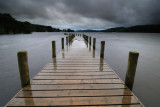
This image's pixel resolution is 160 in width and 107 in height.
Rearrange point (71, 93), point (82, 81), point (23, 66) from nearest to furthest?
point (71, 93) → point (23, 66) → point (82, 81)

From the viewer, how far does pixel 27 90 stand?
2678mm

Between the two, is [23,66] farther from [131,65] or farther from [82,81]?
[131,65]

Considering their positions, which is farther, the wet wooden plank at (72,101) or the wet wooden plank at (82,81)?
the wet wooden plank at (82,81)

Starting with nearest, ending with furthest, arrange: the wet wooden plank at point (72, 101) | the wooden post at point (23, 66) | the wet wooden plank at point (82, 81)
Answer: the wet wooden plank at point (72, 101) < the wooden post at point (23, 66) < the wet wooden plank at point (82, 81)

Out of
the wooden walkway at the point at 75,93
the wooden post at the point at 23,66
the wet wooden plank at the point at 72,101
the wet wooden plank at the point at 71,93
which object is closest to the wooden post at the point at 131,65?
the wooden walkway at the point at 75,93

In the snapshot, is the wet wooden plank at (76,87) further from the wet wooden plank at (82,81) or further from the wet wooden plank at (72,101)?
the wet wooden plank at (72,101)

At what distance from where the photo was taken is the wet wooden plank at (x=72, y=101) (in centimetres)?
219

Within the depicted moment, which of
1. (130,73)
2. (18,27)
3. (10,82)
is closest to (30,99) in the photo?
(130,73)

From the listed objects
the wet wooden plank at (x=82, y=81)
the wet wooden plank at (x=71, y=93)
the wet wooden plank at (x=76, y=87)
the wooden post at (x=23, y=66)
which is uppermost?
the wooden post at (x=23, y=66)

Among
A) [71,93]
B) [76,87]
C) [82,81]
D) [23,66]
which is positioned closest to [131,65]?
[82,81]

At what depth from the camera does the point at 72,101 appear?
2.26m

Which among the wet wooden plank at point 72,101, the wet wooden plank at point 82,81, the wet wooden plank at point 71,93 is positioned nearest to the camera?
the wet wooden plank at point 72,101

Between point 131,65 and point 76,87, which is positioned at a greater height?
point 131,65

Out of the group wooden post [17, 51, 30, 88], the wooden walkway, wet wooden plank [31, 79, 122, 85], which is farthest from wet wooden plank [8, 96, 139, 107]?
wet wooden plank [31, 79, 122, 85]
